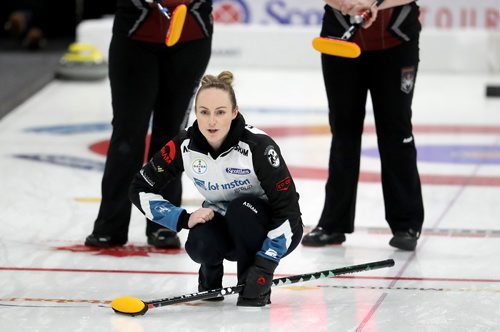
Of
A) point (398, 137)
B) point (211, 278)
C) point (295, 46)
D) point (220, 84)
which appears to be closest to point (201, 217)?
point (211, 278)

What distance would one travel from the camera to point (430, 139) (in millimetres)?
7359

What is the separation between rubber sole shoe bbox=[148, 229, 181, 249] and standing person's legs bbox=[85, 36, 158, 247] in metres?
0.12

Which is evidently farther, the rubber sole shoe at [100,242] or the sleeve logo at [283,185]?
the rubber sole shoe at [100,242]

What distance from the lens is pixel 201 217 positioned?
366 centimetres

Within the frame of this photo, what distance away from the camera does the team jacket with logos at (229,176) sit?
3.64 metres

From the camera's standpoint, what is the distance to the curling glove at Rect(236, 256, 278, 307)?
142 inches

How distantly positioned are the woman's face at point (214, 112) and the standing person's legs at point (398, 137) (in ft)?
3.35

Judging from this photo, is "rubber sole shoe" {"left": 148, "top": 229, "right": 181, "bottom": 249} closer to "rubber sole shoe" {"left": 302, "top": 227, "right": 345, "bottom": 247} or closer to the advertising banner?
"rubber sole shoe" {"left": 302, "top": 227, "right": 345, "bottom": 247}

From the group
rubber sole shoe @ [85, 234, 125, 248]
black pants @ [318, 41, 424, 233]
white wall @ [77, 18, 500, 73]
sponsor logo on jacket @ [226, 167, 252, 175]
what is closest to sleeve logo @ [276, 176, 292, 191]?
sponsor logo on jacket @ [226, 167, 252, 175]

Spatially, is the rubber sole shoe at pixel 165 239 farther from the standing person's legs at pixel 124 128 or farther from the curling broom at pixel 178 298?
the curling broom at pixel 178 298

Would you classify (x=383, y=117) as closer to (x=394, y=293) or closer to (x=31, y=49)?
(x=394, y=293)

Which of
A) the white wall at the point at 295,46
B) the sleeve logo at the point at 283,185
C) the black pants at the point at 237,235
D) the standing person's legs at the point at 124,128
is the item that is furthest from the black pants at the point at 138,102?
the white wall at the point at 295,46

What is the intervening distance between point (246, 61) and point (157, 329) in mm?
7247

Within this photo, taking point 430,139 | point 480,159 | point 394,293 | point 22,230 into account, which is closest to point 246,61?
point 430,139
